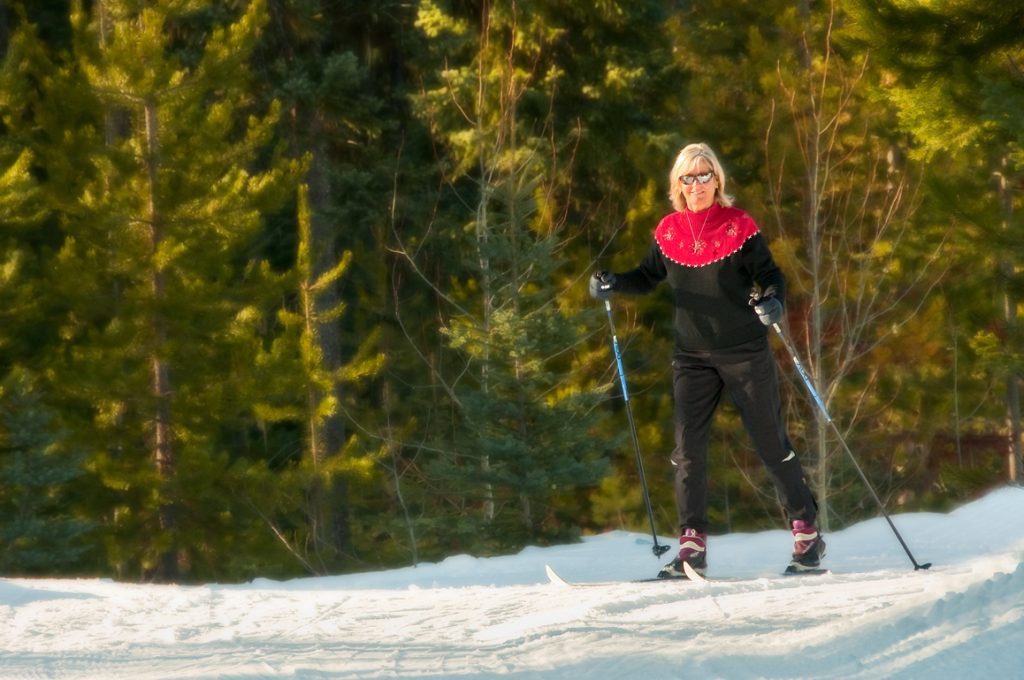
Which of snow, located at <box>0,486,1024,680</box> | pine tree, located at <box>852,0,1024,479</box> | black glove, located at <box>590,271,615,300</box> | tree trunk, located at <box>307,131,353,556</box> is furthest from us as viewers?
tree trunk, located at <box>307,131,353,556</box>

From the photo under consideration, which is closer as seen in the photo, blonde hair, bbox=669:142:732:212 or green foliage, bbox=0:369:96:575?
blonde hair, bbox=669:142:732:212

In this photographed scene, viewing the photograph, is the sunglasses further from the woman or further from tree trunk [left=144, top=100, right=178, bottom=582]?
tree trunk [left=144, top=100, right=178, bottom=582]

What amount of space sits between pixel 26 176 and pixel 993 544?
13097 mm

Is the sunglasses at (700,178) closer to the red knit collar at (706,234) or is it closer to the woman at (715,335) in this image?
the woman at (715,335)

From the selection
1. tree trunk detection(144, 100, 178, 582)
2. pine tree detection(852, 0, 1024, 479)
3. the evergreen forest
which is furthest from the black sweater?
tree trunk detection(144, 100, 178, 582)

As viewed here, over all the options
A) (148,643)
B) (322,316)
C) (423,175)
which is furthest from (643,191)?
(148,643)

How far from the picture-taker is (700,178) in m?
5.73

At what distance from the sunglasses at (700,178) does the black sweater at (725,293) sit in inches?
12.0

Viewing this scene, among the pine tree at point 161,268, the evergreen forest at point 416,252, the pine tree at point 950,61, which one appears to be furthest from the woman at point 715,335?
the pine tree at point 161,268

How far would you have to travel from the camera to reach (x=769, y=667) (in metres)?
3.89

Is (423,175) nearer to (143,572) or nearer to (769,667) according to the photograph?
(143,572)

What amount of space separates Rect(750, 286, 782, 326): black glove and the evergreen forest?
6.93 metres

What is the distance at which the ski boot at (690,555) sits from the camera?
5841 mm

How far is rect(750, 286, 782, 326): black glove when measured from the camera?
18.0 feet
